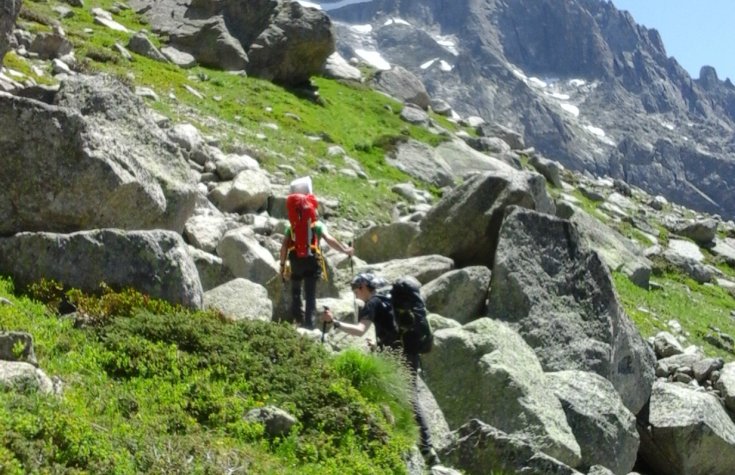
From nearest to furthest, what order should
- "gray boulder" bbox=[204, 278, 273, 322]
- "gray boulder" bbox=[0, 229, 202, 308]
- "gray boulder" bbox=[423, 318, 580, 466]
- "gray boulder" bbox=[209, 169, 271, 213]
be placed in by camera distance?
1. "gray boulder" bbox=[0, 229, 202, 308]
2. "gray boulder" bbox=[423, 318, 580, 466]
3. "gray boulder" bbox=[204, 278, 273, 322]
4. "gray boulder" bbox=[209, 169, 271, 213]

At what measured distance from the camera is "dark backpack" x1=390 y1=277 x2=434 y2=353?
13.8 meters

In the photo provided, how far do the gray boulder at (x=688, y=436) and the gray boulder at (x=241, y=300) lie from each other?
941 cm

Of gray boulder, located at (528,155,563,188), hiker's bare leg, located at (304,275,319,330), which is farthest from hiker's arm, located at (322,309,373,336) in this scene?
gray boulder, located at (528,155,563,188)

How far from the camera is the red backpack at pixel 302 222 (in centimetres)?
1728

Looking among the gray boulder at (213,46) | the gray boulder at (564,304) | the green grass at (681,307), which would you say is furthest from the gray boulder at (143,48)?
the gray boulder at (564,304)

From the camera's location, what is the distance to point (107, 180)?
51.6 ft

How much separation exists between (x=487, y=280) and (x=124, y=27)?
1621 inches

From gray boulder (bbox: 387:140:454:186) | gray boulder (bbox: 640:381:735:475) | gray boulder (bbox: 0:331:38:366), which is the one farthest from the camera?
gray boulder (bbox: 387:140:454:186)

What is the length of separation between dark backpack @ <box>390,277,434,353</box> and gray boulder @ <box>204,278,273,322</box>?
3.05 metres

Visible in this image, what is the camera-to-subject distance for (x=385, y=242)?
2577 centimetres

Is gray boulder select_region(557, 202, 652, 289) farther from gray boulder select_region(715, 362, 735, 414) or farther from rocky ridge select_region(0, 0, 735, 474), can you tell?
gray boulder select_region(715, 362, 735, 414)

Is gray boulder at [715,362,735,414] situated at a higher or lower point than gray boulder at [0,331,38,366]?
lower

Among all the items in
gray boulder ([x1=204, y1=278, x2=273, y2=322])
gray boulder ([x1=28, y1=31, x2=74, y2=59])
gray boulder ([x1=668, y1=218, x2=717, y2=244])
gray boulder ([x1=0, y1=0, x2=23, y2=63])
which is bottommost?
gray boulder ([x1=668, y1=218, x2=717, y2=244])

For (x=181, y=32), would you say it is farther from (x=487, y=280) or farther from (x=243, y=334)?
(x=243, y=334)
